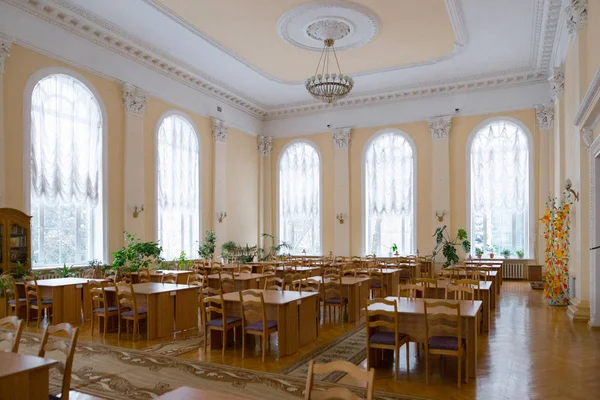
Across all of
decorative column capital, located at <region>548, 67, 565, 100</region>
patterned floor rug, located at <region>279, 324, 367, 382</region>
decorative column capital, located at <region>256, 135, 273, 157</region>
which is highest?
decorative column capital, located at <region>548, 67, 565, 100</region>

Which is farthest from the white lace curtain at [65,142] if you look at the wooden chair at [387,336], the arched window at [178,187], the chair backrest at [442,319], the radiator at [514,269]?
the radiator at [514,269]

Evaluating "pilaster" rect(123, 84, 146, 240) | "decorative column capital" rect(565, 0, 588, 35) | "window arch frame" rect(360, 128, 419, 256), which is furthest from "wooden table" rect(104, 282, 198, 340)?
"window arch frame" rect(360, 128, 419, 256)

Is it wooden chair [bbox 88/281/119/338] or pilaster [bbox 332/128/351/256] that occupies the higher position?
pilaster [bbox 332/128/351/256]

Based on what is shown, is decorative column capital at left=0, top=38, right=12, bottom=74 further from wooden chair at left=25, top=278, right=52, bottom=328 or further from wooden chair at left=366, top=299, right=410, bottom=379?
wooden chair at left=366, top=299, right=410, bottom=379

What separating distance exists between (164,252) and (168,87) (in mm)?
5392

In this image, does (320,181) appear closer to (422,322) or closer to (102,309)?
(102,309)

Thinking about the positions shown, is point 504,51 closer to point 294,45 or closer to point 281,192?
point 294,45

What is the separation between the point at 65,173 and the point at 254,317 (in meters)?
8.05

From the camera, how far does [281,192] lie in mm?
21109

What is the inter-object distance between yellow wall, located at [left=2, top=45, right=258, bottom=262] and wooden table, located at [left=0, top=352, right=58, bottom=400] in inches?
338

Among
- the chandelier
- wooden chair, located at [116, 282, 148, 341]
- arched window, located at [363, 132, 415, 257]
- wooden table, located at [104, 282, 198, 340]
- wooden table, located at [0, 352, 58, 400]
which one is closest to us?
wooden table, located at [0, 352, 58, 400]

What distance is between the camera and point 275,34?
13344 millimetres

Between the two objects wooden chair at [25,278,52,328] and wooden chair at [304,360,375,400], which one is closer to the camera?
wooden chair at [304,360,375,400]

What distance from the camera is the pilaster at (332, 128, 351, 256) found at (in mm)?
19516
